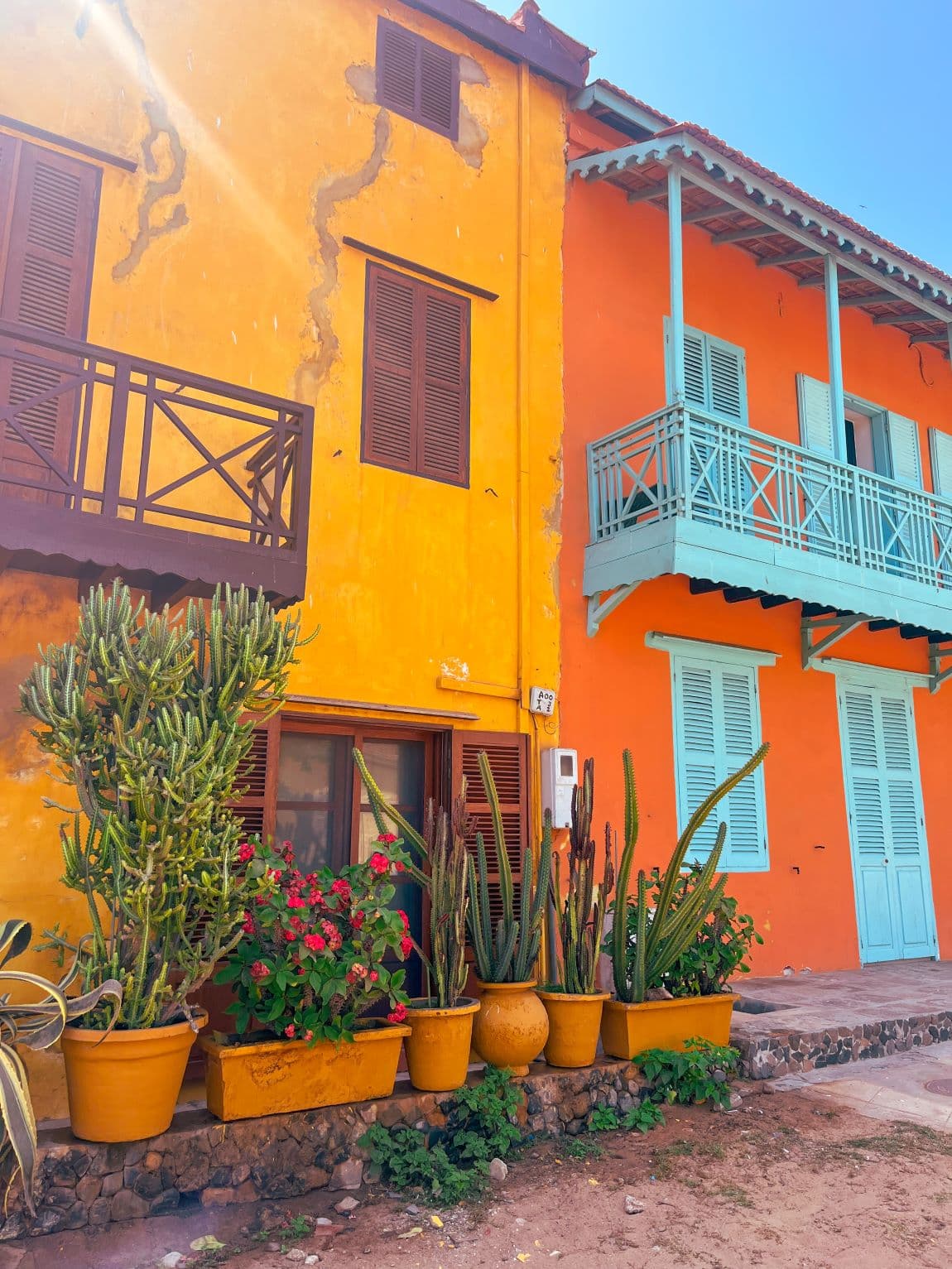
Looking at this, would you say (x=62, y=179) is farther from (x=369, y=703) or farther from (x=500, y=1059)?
(x=500, y=1059)

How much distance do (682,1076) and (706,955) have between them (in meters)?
0.77

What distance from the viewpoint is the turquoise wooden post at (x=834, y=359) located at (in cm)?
854

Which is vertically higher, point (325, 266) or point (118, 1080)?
point (325, 266)

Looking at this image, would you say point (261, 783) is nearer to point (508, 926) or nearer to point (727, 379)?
point (508, 926)

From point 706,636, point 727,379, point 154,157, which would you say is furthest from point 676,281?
point 154,157

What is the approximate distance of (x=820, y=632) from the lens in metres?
9.54

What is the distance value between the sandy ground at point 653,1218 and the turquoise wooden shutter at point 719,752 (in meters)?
3.13

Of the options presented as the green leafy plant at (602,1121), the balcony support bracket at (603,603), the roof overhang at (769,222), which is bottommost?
the green leafy plant at (602,1121)

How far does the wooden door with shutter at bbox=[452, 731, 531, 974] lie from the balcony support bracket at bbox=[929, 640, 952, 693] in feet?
18.5

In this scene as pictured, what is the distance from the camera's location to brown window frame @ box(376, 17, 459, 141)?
25.2 ft

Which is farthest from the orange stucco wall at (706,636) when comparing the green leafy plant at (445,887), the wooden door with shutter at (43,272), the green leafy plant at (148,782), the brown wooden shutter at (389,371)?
the wooden door with shutter at (43,272)

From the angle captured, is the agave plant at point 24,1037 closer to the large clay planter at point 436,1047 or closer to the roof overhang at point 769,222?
the large clay planter at point 436,1047

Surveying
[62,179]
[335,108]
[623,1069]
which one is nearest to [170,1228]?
[623,1069]

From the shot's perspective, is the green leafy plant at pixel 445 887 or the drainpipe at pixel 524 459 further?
the drainpipe at pixel 524 459
